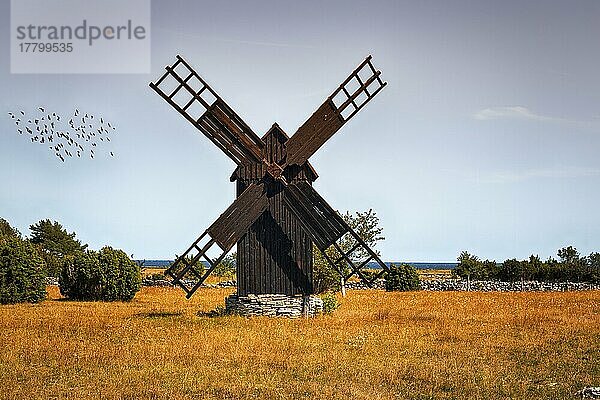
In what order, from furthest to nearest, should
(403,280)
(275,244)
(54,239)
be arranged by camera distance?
(54,239) → (403,280) → (275,244)

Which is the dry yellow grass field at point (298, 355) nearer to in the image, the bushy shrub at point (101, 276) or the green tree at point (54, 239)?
the bushy shrub at point (101, 276)

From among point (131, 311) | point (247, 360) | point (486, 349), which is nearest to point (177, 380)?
point (247, 360)

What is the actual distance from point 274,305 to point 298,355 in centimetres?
807

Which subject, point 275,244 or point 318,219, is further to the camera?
point 275,244

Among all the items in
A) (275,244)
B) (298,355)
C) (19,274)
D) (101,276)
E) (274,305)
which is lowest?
(298,355)

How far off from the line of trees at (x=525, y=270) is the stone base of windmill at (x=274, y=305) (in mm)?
34821

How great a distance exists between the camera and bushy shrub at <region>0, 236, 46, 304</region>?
3212 centimetres

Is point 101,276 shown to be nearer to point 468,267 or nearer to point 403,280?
point 403,280

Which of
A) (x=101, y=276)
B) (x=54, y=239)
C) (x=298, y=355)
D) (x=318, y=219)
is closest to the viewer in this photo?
(x=298, y=355)

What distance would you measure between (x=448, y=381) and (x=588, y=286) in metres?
43.2

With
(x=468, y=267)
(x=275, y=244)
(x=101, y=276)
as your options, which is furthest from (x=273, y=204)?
(x=468, y=267)

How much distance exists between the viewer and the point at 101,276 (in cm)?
3547

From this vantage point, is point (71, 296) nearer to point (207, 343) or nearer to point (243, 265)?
point (243, 265)

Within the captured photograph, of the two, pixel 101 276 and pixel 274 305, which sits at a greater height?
pixel 101 276
